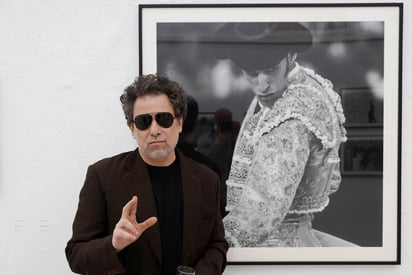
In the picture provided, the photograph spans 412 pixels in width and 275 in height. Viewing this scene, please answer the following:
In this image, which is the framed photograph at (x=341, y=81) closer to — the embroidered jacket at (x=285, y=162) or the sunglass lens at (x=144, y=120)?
the embroidered jacket at (x=285, y=162)

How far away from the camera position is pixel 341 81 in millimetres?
1661

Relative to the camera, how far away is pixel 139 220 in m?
1.33

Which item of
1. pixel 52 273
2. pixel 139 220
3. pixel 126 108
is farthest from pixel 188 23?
pixel 52 273

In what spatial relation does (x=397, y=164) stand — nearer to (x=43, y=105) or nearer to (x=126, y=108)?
(x=126, y=108)

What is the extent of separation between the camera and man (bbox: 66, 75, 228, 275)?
1312 millimetres

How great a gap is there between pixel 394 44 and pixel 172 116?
0.85 metres

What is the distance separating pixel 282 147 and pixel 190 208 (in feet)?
1.53

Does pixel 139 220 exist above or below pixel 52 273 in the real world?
above

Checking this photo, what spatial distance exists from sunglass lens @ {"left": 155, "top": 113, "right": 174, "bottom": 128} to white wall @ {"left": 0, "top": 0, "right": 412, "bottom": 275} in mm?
381

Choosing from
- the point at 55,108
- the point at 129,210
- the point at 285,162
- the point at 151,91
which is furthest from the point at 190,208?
the point at 55,108

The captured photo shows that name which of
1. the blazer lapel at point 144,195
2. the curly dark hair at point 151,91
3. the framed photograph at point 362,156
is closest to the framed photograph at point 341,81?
the framed photograph at point 362,156

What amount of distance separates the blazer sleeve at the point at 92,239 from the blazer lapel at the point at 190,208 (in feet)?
0.66

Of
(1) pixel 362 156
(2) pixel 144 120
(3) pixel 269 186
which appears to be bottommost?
(3) pixel 269 186

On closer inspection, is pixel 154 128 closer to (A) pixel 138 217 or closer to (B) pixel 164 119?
(B) pixel 164 119
